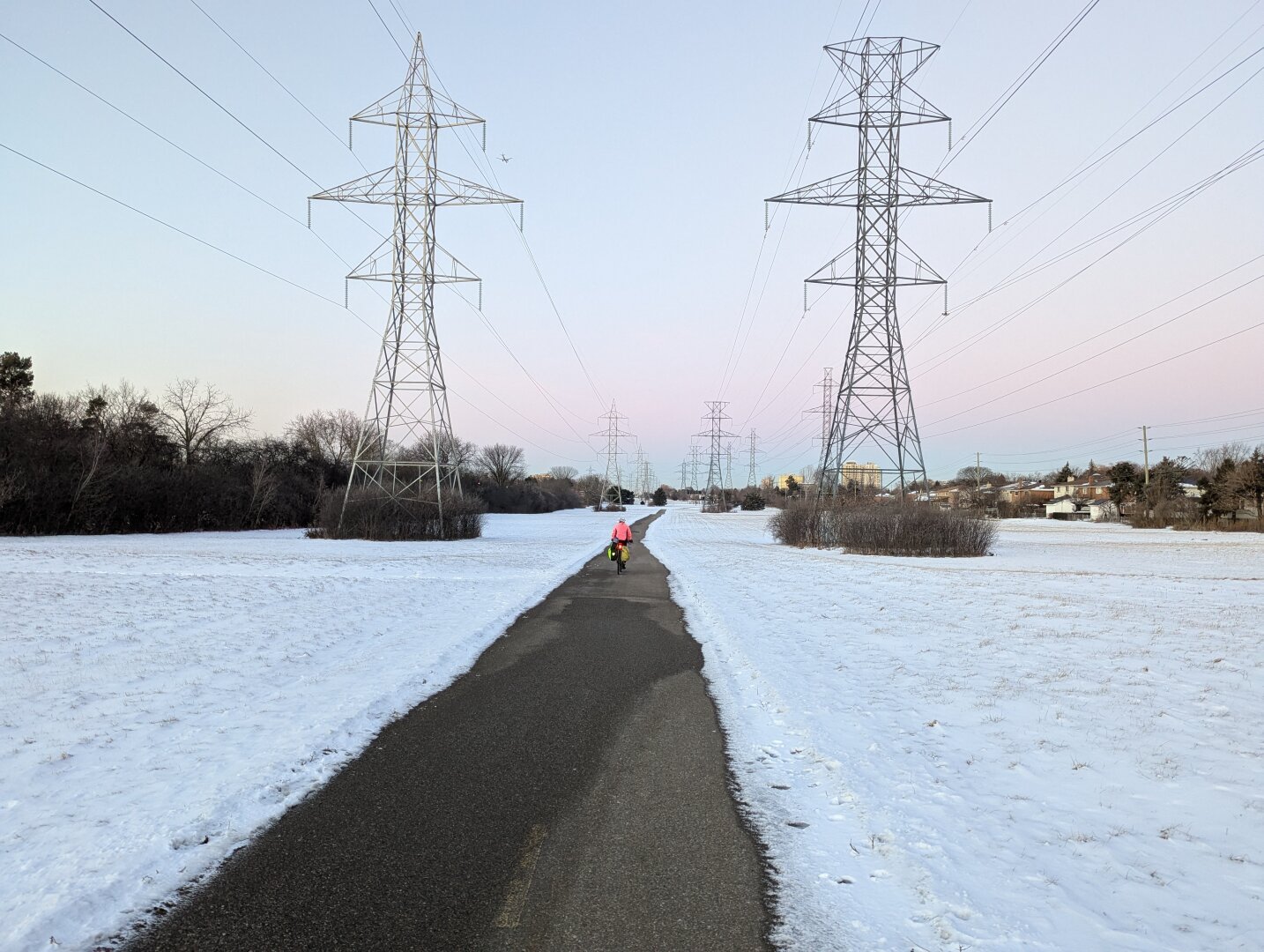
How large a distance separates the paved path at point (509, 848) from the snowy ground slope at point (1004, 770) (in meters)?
0.38

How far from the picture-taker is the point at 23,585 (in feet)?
47.1

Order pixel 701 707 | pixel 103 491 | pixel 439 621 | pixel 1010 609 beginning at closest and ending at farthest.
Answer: pixel 701 707 → pixel 439 621 → pixel 1010 609 → pixel 103 491

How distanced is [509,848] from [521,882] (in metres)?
0.40

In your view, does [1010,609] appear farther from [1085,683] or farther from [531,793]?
[531,793]

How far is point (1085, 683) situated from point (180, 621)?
37.9 ft

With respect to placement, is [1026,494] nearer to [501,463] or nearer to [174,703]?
[501,463]

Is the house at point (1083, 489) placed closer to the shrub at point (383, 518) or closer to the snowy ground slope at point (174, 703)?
the shrub at point (383, 518)

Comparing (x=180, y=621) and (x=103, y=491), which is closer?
(x=180, y=621)

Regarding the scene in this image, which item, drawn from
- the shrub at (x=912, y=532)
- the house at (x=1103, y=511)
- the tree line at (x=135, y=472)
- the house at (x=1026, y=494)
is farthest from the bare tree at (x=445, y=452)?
the house at (x=1026, y=494)

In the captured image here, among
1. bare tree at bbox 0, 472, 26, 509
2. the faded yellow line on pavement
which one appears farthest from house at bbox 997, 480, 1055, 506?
the faded yellow line on pavement

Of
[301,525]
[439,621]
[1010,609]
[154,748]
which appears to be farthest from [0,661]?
[301,525]

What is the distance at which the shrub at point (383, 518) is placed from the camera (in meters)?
31.3

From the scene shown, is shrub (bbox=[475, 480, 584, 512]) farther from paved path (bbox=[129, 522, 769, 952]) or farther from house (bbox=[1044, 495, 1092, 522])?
paved path (bbox=[129, 522, 769, 952])

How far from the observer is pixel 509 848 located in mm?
4023
